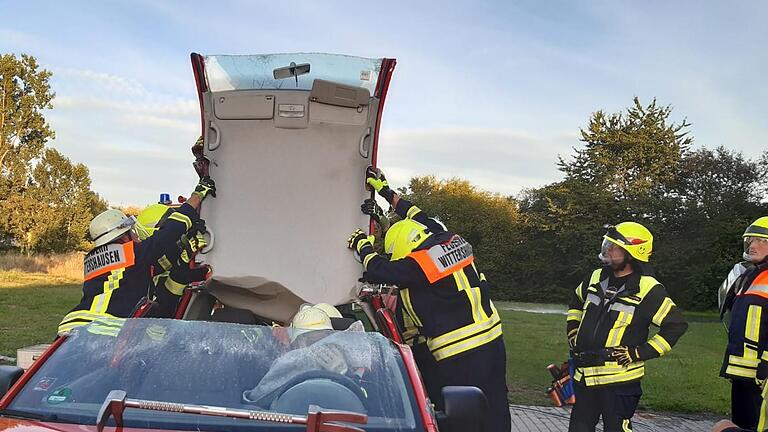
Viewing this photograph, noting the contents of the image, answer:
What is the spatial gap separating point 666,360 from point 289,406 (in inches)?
413

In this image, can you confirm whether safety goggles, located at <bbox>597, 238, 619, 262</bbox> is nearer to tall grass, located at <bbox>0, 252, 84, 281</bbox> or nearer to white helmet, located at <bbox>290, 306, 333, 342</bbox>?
white helmet, located at <bbox>290, 306, 333, 342</bbox>

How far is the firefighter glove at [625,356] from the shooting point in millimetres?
4543

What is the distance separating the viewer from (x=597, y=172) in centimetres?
3894

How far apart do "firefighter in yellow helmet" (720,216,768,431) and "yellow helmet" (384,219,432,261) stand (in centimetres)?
218

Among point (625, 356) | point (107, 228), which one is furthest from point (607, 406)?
point (107, 228)

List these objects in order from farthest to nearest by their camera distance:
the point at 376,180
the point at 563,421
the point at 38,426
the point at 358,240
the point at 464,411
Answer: the point at 563,421, the point at 376,180, the point at 358,240, the point at 464,411, the point at 38,426

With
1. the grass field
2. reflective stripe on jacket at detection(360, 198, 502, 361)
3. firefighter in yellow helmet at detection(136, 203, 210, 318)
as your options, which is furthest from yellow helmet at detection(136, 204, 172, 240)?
the grass field

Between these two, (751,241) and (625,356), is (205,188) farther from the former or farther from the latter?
(751,241)

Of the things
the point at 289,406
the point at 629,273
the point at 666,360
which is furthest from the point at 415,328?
the point at 666,360

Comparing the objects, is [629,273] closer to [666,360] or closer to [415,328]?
[415,328]

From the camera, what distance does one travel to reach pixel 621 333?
461 cm

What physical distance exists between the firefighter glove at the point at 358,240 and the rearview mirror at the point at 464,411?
2.48 metres

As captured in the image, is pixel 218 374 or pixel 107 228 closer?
pixel 218 374

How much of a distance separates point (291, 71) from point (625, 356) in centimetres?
309
